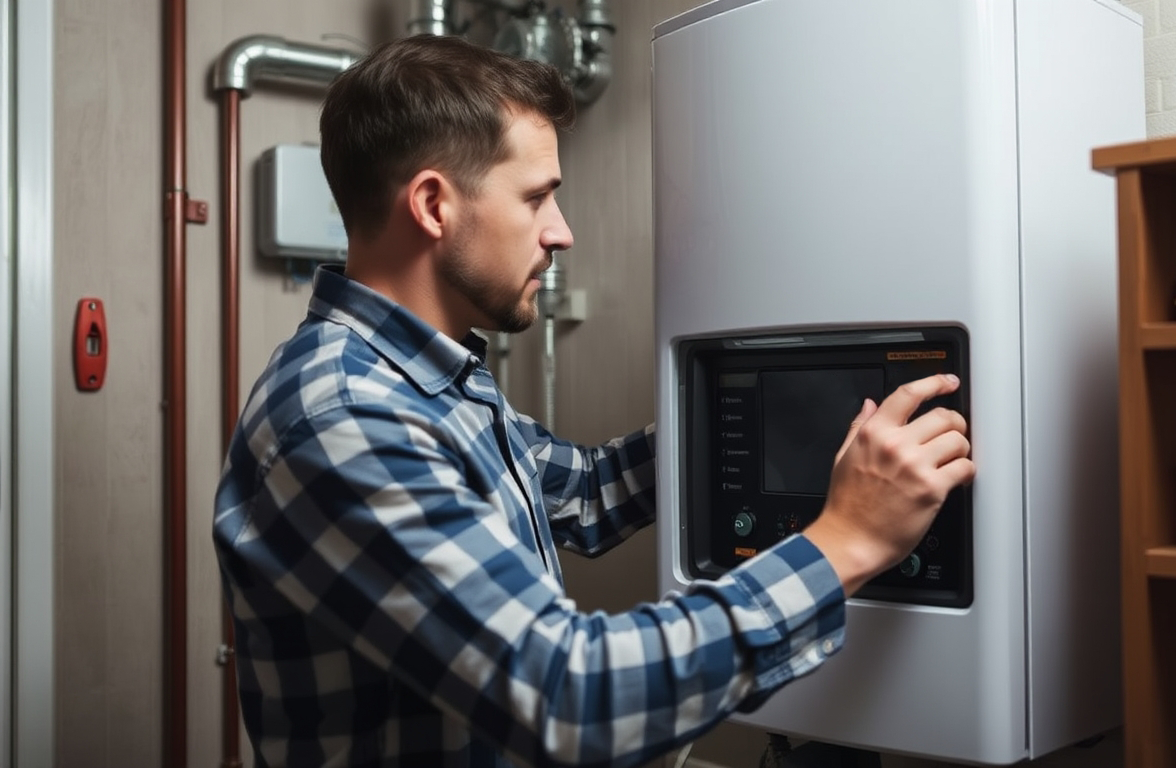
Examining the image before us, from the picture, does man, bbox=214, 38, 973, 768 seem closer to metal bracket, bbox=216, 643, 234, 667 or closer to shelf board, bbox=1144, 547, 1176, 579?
shelf board, bbox=1144, 547, 1176, 579

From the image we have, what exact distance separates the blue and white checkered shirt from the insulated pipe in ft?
3.66

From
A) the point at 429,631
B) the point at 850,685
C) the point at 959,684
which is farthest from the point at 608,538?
the point at 429,631

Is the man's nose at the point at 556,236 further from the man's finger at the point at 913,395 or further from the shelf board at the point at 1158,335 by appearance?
the shelf board at the point at 1158,335

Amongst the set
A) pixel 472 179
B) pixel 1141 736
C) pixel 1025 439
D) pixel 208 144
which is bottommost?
pixel 1141 736

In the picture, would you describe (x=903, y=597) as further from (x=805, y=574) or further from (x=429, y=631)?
(x=429, y=631)

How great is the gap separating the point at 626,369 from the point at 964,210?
1.10 meters

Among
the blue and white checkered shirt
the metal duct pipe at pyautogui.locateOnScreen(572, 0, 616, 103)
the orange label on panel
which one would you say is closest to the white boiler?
the orange label on panel

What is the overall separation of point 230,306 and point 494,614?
1415mm

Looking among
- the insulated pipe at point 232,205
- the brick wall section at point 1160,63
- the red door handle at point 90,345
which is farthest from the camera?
the insulated pipe at point 232,205

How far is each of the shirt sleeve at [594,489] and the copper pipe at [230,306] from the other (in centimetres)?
83

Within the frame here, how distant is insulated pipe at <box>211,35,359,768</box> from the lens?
2.11 meters

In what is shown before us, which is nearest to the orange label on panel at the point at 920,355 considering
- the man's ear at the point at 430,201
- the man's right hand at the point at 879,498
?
the man's right hand at the point at 879,498

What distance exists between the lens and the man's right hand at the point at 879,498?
978 millimetres

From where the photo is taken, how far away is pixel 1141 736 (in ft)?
3.49
